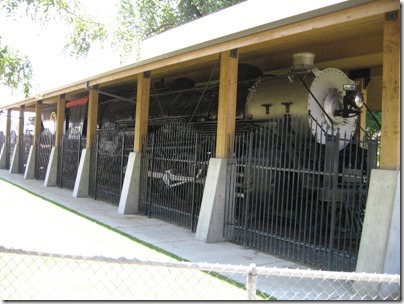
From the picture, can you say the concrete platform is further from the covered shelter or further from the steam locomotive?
the steam locomotive

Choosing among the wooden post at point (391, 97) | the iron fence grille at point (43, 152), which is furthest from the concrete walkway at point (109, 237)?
the iron fence grille at point (43, 152)

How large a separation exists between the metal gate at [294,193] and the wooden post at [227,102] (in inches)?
8.4

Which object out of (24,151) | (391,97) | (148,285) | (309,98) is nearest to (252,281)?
(148,285)

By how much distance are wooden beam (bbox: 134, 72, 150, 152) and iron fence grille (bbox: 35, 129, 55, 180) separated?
7491 mm

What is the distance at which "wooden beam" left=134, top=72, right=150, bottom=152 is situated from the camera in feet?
33.2

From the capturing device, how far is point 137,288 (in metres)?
4.74

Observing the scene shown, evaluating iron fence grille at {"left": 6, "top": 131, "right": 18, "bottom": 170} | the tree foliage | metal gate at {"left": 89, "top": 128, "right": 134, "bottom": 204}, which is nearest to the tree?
the tree foliage

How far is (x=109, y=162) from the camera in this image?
1195 centimetres

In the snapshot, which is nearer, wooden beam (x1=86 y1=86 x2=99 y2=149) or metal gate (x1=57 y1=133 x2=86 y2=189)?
wooden beam (x1=86 y1=86 x2=99 y2=149)

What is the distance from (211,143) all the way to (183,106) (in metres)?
3.10

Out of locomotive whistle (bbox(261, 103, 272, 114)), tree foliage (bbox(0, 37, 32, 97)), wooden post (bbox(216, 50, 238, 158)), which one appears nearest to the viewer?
tree foliage (bbox(0, 37, 32, 97))

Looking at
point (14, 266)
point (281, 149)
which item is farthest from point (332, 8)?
point (14, 266)

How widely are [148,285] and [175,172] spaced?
14.6 feet

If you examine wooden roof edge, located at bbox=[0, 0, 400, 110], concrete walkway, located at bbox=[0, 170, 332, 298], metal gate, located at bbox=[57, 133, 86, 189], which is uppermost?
Answer: wooden roof edge, located at bbox=[0, 0, 400, 110]
